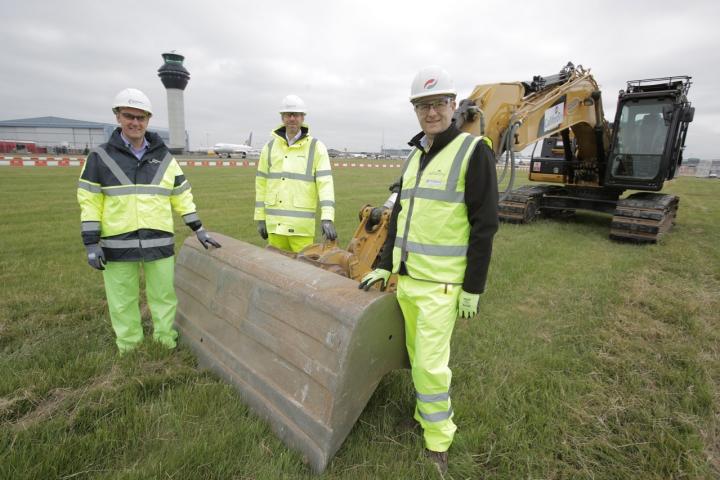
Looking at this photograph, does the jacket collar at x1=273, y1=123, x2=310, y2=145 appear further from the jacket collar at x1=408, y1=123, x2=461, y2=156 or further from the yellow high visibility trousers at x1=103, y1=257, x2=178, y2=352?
the jacket collar at x1=408, y1=123, x2=461, y2=156

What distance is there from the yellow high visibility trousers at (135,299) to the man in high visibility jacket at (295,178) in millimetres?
1245

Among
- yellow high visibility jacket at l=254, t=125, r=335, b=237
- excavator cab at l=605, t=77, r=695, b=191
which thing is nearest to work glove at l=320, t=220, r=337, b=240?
yellow high visibility jacket at l=254, t=125, r=335, b=237

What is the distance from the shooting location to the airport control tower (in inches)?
2584

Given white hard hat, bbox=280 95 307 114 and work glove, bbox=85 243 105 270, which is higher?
white hard hat, bbox=280 95 307 114

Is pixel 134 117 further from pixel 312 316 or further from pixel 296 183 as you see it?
pixel 312 316

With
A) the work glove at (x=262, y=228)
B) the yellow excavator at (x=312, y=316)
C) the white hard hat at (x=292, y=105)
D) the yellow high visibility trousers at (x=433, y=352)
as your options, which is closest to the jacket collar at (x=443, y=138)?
the yellow high visibility trousers at (x=433, y=352)

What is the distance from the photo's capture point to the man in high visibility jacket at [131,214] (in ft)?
10.2

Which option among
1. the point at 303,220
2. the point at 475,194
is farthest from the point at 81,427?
the point at 475,194

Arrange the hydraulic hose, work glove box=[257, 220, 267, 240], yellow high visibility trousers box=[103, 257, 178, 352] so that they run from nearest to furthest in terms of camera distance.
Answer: yellow high visibility trousers box=[103, 257, 178, 352] → the hydraulic hose → work glove box=[257, 220, 267, 240]

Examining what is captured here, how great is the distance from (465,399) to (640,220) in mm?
7507

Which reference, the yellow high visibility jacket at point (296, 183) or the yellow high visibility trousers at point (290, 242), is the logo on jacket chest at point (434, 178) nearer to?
the yellow high visibility jacket at point (296, 183)

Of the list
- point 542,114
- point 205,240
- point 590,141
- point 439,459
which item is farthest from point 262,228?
point 590,141

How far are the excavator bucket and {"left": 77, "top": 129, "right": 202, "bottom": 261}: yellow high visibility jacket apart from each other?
644mm

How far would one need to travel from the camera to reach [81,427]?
8.23ft
